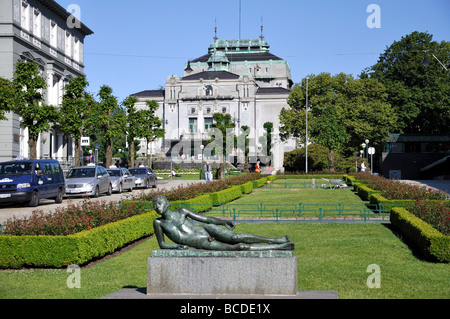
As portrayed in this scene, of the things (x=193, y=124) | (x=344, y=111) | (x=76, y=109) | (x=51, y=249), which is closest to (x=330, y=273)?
(x=51, y=249)

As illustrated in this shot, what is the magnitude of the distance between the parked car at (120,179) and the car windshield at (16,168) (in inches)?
383

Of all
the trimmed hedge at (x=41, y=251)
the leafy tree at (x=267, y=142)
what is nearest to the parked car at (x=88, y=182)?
the trimmed hedge at (x=41, y=251)

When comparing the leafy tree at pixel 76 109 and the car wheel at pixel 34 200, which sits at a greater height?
the leafy tree at pixel 76 109

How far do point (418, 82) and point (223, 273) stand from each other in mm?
67414

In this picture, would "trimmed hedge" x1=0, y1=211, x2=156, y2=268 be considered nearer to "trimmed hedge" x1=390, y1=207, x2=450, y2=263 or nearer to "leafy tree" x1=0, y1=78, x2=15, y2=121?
"trimmed hedge" x1=390, y1=207, x2=450, y2=263

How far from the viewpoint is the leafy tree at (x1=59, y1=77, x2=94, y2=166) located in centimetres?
4269

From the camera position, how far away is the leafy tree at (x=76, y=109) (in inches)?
1681

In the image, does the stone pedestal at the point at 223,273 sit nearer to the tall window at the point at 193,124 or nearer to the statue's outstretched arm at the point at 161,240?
the statue's outstretched arm at the point at 161,240

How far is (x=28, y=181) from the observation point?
25453 millimetres

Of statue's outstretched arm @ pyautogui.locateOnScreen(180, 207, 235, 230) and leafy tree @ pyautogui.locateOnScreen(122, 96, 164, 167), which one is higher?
leafy tree @ pyautogui.locateOnScreen(122, 96, 164, 167)

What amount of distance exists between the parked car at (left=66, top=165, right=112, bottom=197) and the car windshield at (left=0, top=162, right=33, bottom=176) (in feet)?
16.8

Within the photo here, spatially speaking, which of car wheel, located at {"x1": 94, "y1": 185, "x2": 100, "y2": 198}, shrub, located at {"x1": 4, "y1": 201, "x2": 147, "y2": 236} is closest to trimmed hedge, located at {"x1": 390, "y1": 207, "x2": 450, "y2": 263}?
shrub, located at {"x1": 4, "y1": 201, "x2": 147, "y2": 236}
